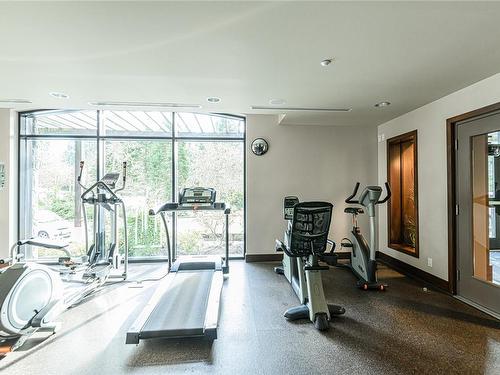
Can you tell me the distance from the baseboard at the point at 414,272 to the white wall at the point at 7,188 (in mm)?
6869

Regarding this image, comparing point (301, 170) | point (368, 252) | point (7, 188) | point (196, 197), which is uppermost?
point (301, 170)

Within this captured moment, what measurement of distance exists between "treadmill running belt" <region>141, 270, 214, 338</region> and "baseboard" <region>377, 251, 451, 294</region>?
3201mm

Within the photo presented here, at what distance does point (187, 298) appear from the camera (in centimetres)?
312

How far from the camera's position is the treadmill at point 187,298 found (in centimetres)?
243

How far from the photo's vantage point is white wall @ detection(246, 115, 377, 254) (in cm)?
513

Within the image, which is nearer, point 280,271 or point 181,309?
point 181,309

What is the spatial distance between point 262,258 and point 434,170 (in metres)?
3.19

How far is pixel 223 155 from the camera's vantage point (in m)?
5.32

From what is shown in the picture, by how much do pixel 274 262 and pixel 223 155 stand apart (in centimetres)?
232

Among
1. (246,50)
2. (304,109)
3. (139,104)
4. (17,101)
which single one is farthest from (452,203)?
(17,101)

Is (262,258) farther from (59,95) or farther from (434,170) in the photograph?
(59,95)

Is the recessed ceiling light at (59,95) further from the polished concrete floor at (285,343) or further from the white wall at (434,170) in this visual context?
the white wall at (434,170)

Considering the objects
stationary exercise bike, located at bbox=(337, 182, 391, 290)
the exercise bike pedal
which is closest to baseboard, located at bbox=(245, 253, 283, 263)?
the exercise bike pedal

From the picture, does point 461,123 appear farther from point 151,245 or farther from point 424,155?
point 151,245
